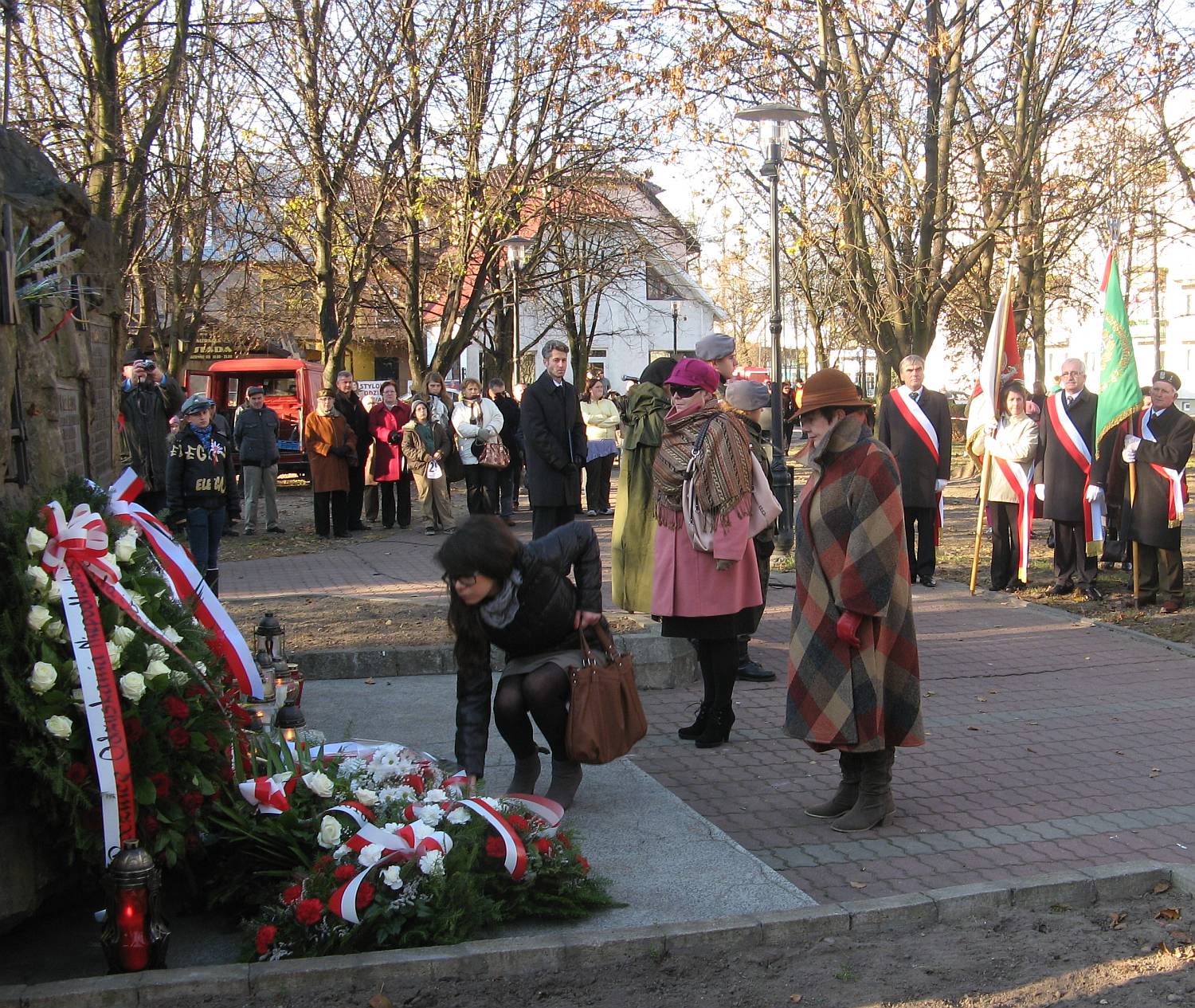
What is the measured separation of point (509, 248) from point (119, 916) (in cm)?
1898

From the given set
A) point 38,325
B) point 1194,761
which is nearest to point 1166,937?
point 1194,761

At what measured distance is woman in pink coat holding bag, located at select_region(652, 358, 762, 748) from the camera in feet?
20.4

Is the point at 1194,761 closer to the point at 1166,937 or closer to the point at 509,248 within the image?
the point at 1166,937

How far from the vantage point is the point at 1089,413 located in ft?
36.2

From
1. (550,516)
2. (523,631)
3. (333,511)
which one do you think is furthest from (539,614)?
(333,511)

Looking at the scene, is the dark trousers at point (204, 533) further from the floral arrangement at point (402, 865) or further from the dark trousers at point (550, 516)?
the floral arrangement at point (402, 865)

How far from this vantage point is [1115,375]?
1057cm

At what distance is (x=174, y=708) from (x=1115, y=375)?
28.5ft

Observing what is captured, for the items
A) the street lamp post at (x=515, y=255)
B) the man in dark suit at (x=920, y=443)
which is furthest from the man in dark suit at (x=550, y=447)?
the street lamp post at (x=515, y=255)

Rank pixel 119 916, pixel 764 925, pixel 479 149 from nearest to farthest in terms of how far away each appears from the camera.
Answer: pixel 119 916
pixel 764 925
pixel 479 149

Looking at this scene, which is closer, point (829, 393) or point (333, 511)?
point (829, 393)

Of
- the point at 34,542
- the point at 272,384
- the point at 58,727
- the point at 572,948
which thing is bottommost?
the point at 572,948

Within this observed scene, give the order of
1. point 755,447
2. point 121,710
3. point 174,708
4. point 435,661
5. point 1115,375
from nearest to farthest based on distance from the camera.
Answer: point 121,710 → point 174,708 → point 755,447 → point 435,661 → point 1115,375

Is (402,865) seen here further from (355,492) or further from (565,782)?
(355,492)
